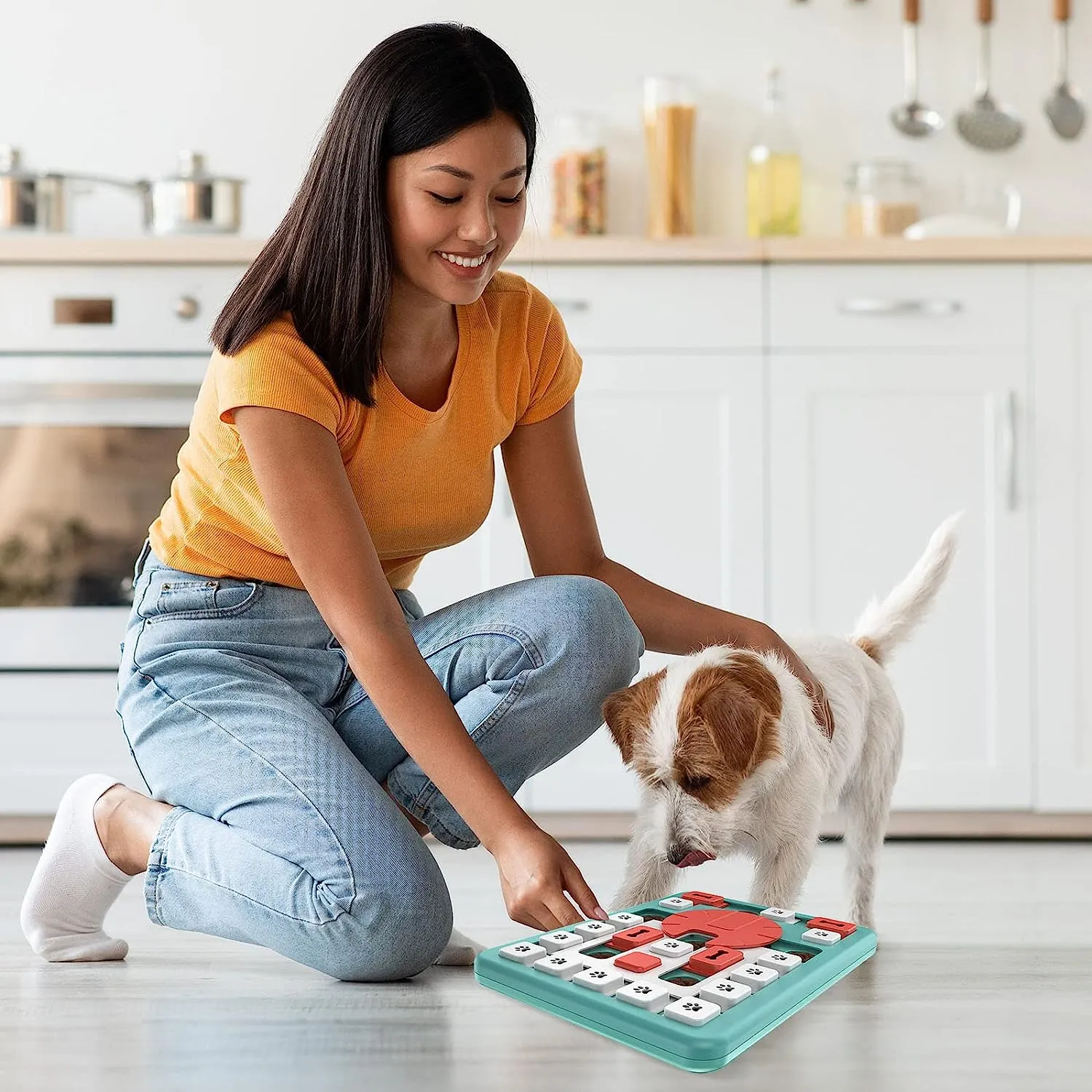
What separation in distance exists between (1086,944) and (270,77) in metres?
2.55

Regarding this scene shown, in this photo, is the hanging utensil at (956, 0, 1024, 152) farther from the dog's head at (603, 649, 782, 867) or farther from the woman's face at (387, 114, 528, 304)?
the dog's head at (603, 649, 782, 867)

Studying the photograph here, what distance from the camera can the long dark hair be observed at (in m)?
1.37

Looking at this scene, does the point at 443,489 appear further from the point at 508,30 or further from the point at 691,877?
the point at 508,30

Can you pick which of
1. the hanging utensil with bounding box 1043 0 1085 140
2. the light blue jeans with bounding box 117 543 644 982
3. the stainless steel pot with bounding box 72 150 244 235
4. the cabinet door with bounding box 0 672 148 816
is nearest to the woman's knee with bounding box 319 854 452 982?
the light blue jeans with bounding box 117 543 644 982

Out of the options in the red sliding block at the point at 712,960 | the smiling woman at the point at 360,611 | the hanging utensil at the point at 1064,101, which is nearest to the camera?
the red sliding block at the point at 712,960

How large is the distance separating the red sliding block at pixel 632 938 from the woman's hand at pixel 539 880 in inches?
1.3

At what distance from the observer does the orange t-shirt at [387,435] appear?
1.41 meters

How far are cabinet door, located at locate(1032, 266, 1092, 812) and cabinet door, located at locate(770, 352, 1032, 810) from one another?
4 cm

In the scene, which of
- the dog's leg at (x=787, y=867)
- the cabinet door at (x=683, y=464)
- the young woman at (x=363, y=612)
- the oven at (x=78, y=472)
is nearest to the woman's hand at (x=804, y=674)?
the young woman at (x=363, y=612)

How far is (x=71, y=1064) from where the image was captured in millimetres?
1176

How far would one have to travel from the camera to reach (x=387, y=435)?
58.9 inches

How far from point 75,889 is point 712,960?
0.73 meters

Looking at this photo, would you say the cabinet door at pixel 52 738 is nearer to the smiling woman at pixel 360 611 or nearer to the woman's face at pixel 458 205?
the smiling woman at pixel 360 611

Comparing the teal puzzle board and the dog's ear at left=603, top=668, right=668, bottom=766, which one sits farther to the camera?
the dog's ear at left=603, top=668, right=668, bottom=766
